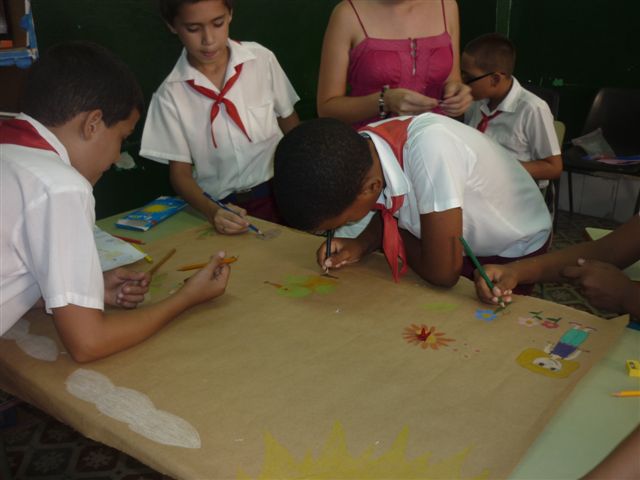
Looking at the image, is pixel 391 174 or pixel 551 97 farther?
pixel 551 97

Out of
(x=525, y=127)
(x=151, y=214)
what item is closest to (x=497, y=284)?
(x=151, y=214)

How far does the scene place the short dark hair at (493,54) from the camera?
2.68m

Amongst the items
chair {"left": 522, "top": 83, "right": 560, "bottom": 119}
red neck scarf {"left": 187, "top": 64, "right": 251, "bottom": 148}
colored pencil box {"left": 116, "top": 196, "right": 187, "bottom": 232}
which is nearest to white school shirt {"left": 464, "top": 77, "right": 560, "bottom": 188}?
chair {"left": 522, "top": 83, "right": 560, "bottom": 119}

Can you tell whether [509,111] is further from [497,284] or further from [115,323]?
[115,323]

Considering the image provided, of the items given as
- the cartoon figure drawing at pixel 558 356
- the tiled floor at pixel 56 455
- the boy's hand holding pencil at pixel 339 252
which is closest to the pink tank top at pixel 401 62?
the boy's hand holding pencil at pixel 339 252

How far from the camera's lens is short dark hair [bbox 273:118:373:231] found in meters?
1.20

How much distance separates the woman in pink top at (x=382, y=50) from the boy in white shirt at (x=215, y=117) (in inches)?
9.8

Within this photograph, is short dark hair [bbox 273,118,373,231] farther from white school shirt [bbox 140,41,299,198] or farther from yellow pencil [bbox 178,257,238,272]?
white school shirt [bbox 140,41,299,198]

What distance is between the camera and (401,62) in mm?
1875

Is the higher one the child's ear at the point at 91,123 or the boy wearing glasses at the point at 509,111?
the child's ear at the point at 91,123

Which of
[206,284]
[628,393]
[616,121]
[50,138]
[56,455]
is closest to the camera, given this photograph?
[628,393]

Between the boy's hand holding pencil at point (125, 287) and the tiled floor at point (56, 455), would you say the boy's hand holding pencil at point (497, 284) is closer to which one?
the boy's hand holding pencil at point (125, 287)

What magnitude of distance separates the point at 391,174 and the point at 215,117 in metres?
0.80

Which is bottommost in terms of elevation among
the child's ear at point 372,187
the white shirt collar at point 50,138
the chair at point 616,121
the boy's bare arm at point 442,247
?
the chair at point 616,121
